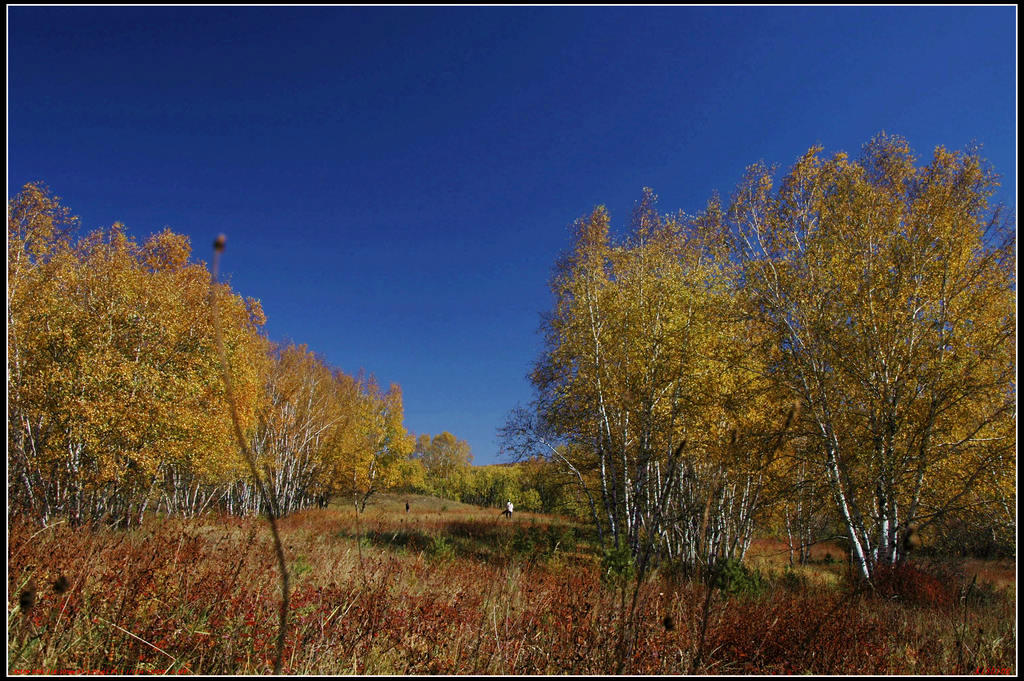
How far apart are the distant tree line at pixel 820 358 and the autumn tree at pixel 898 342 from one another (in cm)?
3

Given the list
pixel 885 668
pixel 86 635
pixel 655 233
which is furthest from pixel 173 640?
pixel 655 233

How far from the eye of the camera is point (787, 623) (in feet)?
16.5

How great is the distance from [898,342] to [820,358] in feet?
3.92

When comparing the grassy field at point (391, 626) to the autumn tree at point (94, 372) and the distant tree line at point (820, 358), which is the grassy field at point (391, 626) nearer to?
the distant tree line at point (820, 358)

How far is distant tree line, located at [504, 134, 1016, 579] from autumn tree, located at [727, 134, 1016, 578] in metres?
0.03

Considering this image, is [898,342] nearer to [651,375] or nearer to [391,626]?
[651,375]

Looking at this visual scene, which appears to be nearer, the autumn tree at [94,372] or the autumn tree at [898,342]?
the autumn tree at [898,342]

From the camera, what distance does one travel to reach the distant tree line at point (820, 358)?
24.8 ft

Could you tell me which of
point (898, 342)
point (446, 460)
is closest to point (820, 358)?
point (898, 342)

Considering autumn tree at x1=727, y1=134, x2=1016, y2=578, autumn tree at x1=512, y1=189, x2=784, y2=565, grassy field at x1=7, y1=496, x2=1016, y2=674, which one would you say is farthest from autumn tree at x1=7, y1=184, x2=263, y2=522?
autumn tree at x1=727, y1=134, x2=1016, y2=578

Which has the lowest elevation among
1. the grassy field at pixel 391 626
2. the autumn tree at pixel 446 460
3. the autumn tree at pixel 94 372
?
the autumn tree at pixel 446 460

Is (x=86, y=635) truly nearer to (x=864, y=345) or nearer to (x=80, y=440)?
(x=80, y=440)

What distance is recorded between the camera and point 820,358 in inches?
331

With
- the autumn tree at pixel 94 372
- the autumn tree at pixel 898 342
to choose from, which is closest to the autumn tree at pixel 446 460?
the autumn tree at pixel 94 372
